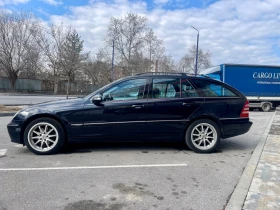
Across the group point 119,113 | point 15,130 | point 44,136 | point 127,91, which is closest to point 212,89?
point 127,91

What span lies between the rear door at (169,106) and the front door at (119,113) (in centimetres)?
18

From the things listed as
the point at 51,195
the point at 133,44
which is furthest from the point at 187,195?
the point at 133,44

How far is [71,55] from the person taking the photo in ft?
137

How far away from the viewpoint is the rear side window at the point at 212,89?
17.3ft

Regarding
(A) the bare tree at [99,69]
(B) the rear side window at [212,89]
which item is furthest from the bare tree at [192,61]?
(B) the rear side window at [212,89]

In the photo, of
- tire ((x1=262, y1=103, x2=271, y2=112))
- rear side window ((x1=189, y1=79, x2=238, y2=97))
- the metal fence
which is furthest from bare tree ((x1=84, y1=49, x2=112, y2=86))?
rear side window ((x1=189, y1=79, x2=238, y2=97))

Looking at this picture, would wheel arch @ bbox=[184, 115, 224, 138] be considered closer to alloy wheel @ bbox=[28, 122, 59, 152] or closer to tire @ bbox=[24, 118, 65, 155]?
tire @ bbox=[24, 118, 65, 155]

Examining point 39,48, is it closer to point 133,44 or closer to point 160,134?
point 133,44

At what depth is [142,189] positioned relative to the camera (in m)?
3.35

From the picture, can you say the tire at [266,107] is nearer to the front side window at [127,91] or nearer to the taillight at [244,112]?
the taillight at [244,112]

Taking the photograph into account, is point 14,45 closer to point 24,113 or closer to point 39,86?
point 39,86

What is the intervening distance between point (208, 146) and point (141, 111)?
164 cm

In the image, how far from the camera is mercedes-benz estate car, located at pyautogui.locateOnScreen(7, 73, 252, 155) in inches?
188

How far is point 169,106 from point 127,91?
92 centimetres
